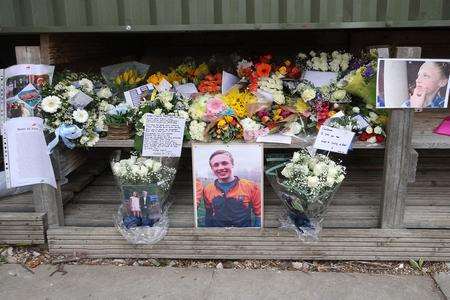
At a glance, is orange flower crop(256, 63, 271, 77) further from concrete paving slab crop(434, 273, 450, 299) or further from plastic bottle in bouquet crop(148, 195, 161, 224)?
concrete paving slab crop(434, 273, 450, 299)

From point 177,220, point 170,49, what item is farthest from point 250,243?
point 170,49

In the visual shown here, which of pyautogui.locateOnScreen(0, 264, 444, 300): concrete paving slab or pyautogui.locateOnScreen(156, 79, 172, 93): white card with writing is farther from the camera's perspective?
pyautogui.locateOnScreen(156, 79, 172, 93): white card with writing

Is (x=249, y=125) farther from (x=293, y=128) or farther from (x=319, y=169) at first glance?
(x=319, y=169)

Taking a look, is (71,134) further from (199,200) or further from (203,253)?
(203,253)

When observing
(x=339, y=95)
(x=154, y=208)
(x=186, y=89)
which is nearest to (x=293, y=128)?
(x=339, y=95)

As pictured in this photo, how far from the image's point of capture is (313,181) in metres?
2.93

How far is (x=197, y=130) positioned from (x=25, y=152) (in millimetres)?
1183

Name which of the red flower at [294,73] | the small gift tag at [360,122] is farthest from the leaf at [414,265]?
the red flower at [294,73]

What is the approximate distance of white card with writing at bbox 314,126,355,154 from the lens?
3041 mm

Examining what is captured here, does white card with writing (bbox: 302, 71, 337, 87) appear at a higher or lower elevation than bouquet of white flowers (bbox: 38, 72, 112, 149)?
higher

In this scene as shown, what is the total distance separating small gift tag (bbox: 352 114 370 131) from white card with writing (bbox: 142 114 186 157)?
118cm

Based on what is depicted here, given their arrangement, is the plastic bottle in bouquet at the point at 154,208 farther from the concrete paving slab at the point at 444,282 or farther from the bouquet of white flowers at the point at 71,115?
the concrete paving slab at the point at 444,282

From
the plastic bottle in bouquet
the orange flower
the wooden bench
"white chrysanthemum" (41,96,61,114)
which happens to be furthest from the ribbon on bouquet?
the orange flower

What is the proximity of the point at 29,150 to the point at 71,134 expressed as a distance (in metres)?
0.31
